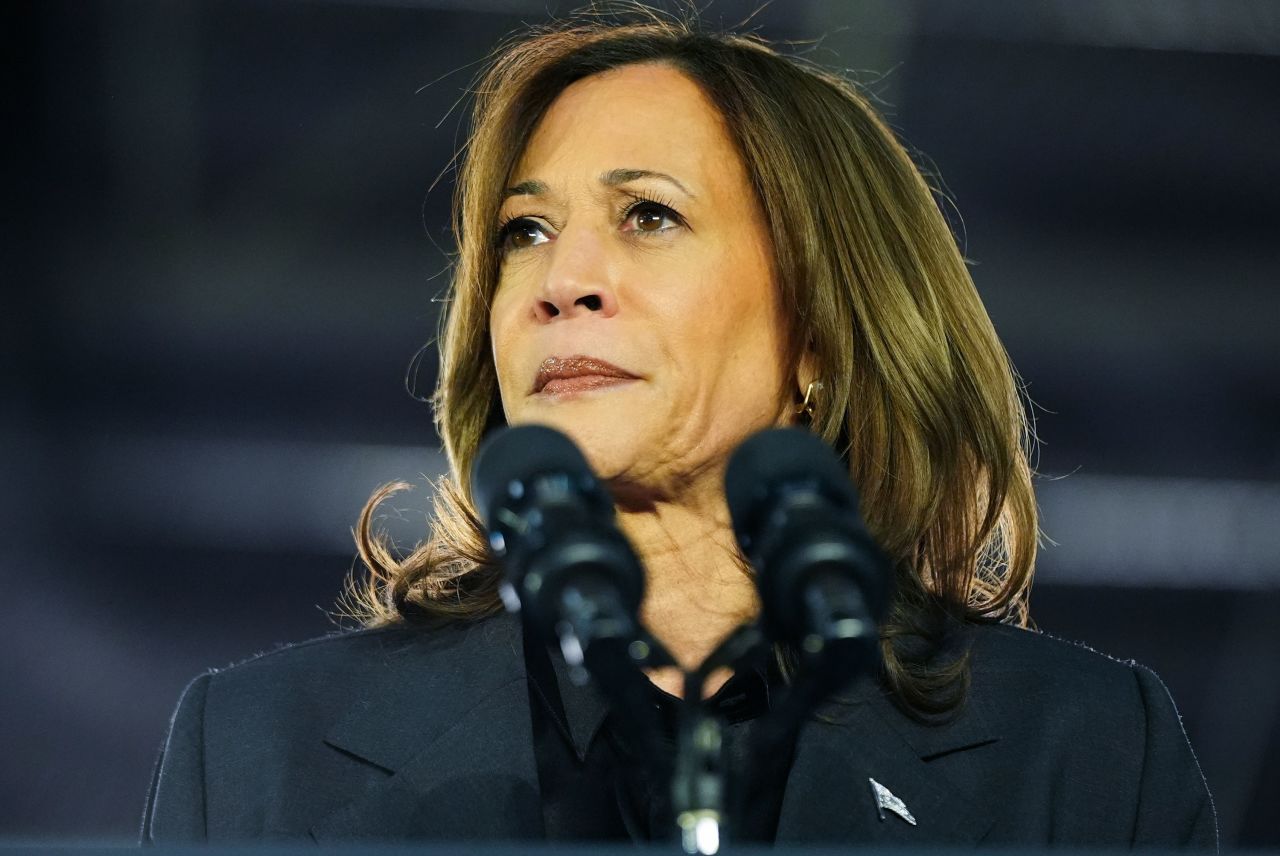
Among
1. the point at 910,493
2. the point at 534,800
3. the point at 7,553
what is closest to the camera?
the point at 534,800

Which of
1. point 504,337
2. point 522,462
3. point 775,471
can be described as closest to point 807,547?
point 775,471

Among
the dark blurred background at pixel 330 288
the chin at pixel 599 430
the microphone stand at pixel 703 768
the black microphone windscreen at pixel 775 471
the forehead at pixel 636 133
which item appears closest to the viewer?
the microphone stand at pixel 703 768

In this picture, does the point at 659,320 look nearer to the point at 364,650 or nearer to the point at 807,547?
the point at 364,650

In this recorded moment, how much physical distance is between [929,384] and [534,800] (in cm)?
87

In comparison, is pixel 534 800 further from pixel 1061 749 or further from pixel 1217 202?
pixel 1217 202

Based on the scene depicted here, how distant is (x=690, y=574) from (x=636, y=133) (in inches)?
24.5

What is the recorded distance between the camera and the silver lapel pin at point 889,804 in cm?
200

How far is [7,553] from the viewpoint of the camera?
3383 mm

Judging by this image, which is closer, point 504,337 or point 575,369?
point 575,369

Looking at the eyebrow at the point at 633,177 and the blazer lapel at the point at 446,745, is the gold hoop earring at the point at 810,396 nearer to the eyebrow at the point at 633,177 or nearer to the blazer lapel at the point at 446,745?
the eyebrow at the point at 633,177

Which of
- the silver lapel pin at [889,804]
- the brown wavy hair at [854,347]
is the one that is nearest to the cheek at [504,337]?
the brown wavy hair at [854,347]

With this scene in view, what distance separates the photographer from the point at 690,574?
233 cm

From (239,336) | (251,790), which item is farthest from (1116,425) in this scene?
(251,790)

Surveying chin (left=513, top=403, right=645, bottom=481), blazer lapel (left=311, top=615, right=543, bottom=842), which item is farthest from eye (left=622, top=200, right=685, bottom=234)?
blazer lapel (left=311, top=615, right=543, bottom=842)
